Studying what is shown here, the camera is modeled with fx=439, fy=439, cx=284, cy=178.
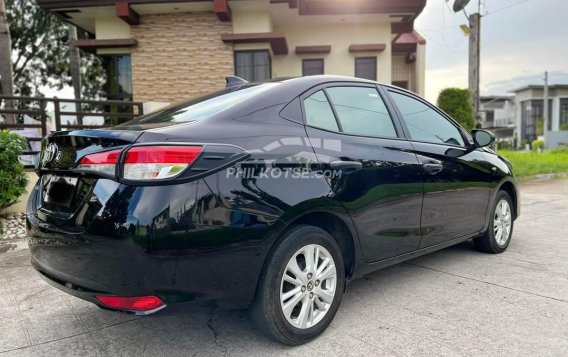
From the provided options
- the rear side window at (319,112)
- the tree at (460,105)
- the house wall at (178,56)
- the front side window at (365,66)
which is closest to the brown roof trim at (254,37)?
the house wall at (178,56)

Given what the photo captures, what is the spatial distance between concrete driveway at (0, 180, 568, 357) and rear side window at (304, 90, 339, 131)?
1297mm

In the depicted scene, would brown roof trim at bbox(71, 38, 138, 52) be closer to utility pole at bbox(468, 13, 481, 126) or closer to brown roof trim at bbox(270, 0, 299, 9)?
brown roof trim at bbox(270, 0, 299, 9)

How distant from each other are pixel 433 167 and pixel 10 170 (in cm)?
533

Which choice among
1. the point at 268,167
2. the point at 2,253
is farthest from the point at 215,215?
the point at 2,253

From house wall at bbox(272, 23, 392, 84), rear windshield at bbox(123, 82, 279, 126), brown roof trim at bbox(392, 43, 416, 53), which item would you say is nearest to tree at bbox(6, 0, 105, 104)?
house wall at bbox(272, 23, 392, 84)

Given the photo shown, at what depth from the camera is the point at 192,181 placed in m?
2.15

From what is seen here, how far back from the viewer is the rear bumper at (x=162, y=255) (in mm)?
2070

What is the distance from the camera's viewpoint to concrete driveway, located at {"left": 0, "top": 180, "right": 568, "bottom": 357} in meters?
2.59

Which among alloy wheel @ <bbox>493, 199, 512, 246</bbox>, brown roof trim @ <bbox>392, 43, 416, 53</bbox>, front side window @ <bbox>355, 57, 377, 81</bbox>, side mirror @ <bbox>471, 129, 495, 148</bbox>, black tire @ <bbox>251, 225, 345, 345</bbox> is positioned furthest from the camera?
brown roof trim @ <bbox>392, 43, 416, 53</bbox>

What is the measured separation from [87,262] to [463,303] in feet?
8.43

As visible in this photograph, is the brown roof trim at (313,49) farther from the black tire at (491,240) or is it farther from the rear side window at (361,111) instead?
the rear side window at (361,111)

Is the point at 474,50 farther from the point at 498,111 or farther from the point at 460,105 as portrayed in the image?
the point at 498,111

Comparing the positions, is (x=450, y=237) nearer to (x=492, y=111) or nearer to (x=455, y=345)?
(x=455, y=345)

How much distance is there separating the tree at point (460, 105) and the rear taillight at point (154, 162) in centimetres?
1220
